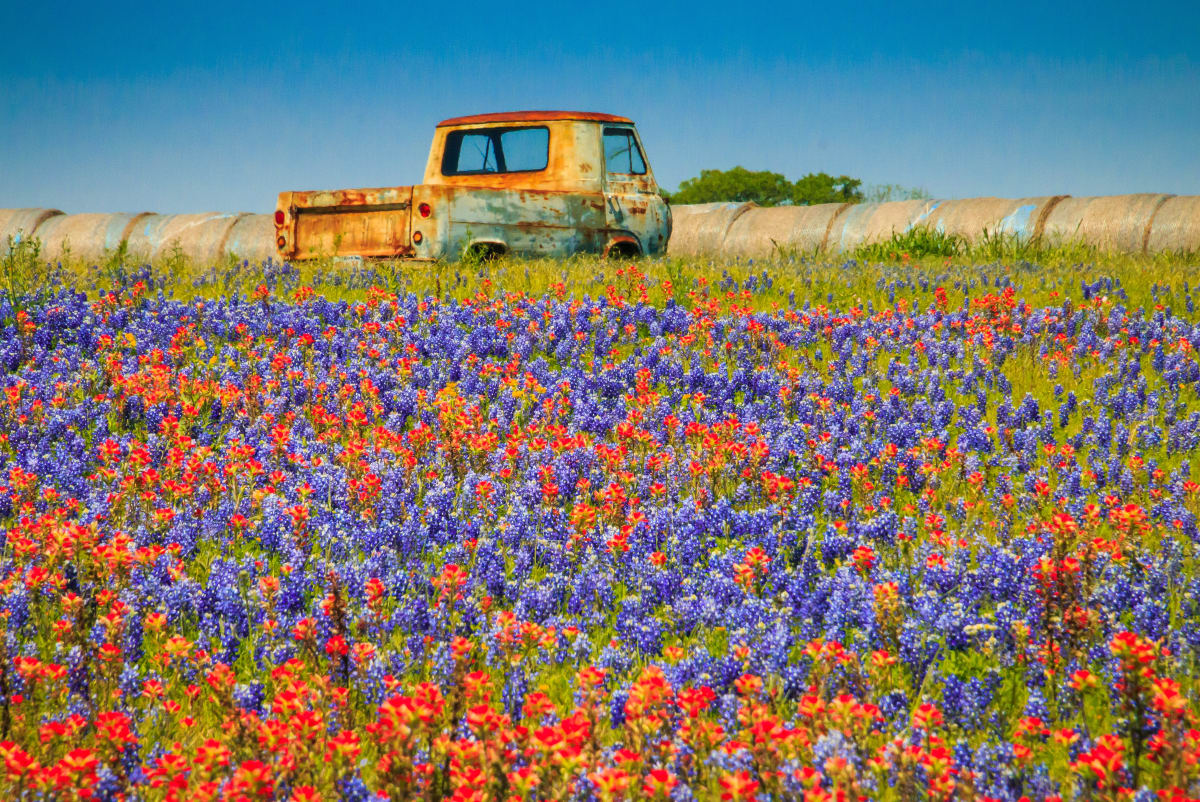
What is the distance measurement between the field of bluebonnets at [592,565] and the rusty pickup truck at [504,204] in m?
3.55

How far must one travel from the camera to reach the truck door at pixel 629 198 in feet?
42.7

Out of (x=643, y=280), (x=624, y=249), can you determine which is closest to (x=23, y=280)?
(x=643, y=280)

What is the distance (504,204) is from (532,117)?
240 centimetres

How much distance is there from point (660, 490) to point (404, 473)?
1350 millimetres

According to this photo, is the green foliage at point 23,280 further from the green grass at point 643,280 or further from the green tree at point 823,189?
the green tree at point 823,189

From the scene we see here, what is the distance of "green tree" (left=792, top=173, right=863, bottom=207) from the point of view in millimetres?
73644

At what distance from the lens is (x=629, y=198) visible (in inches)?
523

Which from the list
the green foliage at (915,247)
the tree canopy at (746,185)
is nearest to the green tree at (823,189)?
the tree canopy at (746,185)

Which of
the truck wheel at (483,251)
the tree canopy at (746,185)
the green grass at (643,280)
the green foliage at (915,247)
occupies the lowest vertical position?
the green grass at (643,280)

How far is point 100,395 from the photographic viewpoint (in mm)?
5910

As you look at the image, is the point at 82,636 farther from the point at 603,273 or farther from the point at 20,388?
the point at 603,273

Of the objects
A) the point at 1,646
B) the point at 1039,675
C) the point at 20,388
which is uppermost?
the point at 20,388

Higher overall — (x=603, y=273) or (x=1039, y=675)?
(x=603, y=273)

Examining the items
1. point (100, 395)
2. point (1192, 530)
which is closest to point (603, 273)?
point (100, 395)
